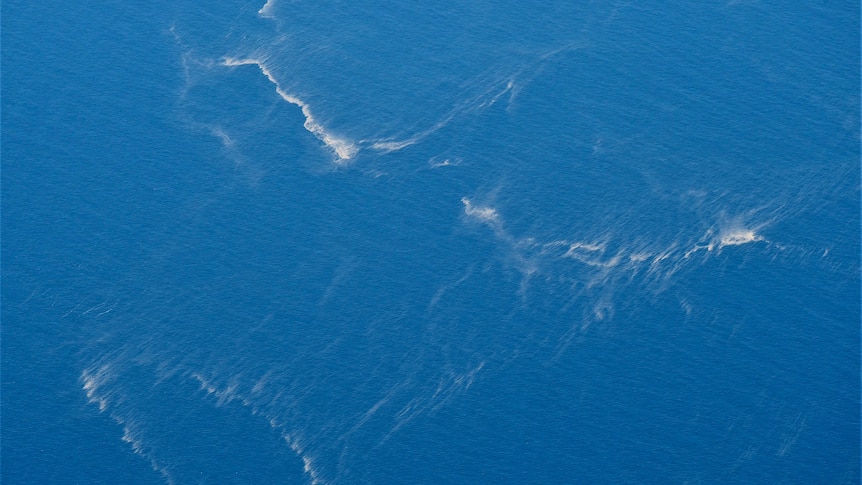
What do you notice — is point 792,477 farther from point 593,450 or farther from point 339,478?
point 339,478

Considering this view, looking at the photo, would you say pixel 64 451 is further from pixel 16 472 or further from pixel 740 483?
pixel 740 483

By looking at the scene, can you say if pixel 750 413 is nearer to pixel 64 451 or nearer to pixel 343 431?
pixel 343 431

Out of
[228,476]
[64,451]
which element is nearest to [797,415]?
[228,476]

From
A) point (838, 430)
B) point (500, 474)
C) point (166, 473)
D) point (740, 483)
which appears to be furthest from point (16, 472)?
point (838, 430)

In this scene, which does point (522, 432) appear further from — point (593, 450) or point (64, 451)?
point (64, 451)

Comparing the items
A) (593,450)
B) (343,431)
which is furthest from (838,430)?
(343,431)

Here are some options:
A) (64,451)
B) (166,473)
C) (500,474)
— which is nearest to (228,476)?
(166,473)
